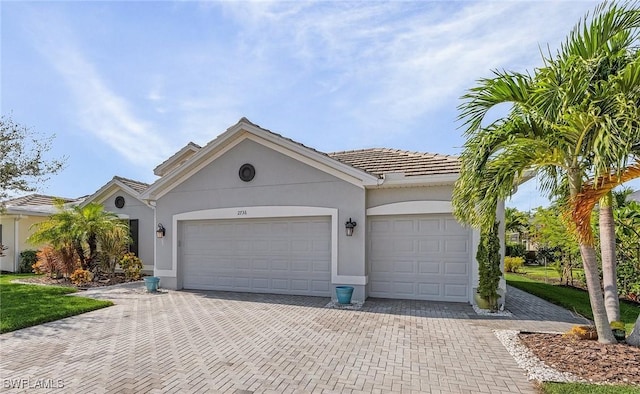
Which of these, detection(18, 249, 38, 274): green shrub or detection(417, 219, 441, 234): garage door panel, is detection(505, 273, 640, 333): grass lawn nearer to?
detection(417, 219, 441, 234): garage door panel

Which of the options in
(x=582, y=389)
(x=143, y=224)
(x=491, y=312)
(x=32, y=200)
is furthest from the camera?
(x=32, y=200)

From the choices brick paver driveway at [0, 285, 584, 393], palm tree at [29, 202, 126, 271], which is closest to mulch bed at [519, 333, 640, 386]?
brick paver driveway at [0, 285, 584, 393]

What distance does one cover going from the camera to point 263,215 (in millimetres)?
12281

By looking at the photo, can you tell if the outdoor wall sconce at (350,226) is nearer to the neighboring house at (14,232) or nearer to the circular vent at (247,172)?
the circular vent at (247,172)

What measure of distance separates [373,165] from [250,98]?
552 centimetres

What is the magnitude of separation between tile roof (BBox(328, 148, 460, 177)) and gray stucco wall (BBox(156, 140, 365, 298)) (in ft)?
4.11

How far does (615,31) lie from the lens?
606cm

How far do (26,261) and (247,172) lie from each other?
1578 cm

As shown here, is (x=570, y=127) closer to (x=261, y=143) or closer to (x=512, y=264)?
(x=261, y=143)

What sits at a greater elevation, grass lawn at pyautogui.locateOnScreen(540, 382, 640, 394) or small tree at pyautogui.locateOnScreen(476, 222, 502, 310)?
small tree at pyautogui.locateOnScreen(476, 222, 502, 310)

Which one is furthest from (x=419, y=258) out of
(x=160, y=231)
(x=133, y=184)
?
(x=133, y=184)

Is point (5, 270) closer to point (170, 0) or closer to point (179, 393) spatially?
point (170, 0)

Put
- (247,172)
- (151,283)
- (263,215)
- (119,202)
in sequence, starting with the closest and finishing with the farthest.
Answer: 1. (263,215)
2. (247,172)
3. (151,283)
4. (119,202)

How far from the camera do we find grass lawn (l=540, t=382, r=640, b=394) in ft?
15.7
